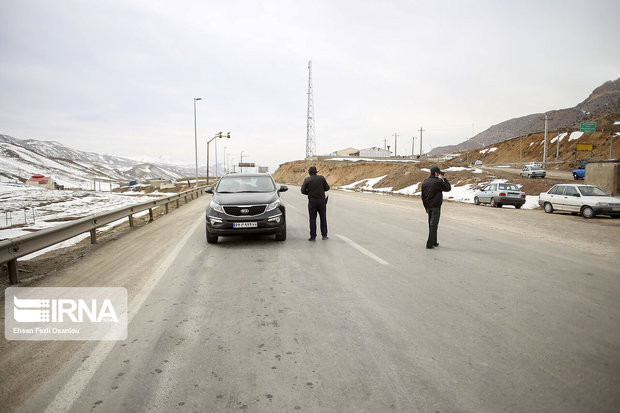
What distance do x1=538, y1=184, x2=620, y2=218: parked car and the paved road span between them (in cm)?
1144

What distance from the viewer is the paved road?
8.47ft

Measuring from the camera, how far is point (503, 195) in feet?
69.5

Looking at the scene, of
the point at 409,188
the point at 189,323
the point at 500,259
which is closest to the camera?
the point at 189,323

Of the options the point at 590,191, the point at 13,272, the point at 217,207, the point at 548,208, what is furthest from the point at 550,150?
the point at 13,272

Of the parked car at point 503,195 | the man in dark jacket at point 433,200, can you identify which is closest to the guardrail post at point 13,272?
the man in dark jacket at point 433,200

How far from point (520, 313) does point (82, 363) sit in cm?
441

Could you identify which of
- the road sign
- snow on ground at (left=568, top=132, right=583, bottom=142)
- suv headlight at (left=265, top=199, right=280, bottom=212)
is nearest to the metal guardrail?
suv headlight at (left=265, top=199, right=280, bottom=212)

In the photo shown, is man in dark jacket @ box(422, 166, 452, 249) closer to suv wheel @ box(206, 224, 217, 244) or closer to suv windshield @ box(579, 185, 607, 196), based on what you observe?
suv wheel @ box(206, 224, 217, 244)

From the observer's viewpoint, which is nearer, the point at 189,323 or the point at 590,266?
the point at 189,323

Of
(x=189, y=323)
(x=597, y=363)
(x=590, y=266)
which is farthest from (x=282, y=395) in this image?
(x=590, y=266)

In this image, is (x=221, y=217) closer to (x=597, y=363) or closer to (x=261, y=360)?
(x=261, y=360)

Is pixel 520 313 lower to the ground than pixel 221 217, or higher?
lower

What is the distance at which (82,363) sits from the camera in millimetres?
3104

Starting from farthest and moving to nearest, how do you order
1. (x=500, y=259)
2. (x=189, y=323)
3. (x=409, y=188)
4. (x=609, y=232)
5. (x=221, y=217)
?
(x=409, y=188) → (x=609, y=232) → (x=221, y=217) → (x=500, y=259) → (x=189, y=323)
